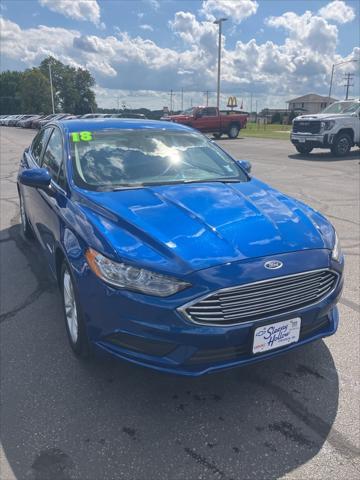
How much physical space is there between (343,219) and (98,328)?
524 centimetres

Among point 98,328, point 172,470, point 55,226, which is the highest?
point 55,226

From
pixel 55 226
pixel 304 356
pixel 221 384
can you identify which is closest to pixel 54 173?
pixel 55 226

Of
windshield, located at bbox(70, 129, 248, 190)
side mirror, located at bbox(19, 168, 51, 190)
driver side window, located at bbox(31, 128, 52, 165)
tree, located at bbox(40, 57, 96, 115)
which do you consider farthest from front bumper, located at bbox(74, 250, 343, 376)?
tree, located at bbox(40, 57, 96, 115)

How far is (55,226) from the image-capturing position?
127 inches

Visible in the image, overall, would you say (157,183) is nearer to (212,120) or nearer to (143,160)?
(143,160)

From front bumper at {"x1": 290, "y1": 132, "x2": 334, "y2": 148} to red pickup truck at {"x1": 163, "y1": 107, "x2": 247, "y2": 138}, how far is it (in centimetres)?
984

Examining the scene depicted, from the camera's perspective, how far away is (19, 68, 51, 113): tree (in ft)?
257

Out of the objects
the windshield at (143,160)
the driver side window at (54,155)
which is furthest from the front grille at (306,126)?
the driver side window at (54,155)

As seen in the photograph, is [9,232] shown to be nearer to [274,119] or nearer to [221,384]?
[221,384]

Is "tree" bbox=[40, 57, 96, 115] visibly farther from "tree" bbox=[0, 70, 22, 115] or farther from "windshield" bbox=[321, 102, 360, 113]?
"windshield" bbox=[321, 102, 360, 113]

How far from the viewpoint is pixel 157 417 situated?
94.6 inches

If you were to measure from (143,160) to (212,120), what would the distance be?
2269cm

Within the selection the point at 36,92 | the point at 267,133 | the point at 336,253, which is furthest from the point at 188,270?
the point at 36,92

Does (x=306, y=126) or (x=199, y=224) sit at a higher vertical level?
(x=306, y=126)
